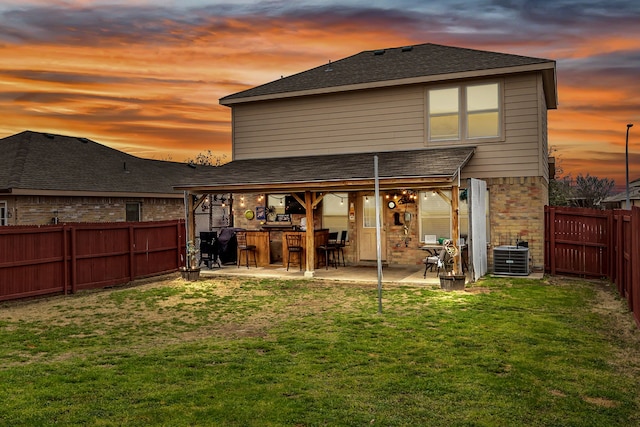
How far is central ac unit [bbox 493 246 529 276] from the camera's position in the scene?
13836mm

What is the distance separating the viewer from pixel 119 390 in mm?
5492

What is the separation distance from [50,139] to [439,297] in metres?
20.1

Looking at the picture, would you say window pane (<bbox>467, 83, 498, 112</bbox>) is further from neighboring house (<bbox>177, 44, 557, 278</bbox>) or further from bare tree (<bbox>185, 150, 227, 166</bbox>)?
bare tree (<bbox>185, 150, 227, 166</bbox>)

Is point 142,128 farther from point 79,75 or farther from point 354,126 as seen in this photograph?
point 354,126

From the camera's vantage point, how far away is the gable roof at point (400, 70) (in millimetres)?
14977

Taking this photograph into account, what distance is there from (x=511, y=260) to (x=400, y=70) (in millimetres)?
7336

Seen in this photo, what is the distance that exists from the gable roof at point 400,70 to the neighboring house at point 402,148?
46mm

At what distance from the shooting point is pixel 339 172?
14695 mm

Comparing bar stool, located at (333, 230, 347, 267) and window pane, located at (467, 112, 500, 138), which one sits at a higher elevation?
window pane, located at (467, 112, 500, 138)

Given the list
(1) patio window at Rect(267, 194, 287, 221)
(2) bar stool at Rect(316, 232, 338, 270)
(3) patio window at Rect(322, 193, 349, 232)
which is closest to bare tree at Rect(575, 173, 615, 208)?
(3) patio window at Rect(322, 193, 349, 232)

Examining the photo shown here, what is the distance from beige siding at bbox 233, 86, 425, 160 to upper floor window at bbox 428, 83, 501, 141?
1.48 ft

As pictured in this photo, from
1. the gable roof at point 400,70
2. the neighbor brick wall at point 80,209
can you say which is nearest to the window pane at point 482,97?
the gable roof at point 400,70

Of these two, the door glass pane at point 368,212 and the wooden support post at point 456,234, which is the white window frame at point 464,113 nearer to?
the door glass pane at point 368,212

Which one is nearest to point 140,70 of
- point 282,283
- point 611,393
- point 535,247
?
point 282,283
